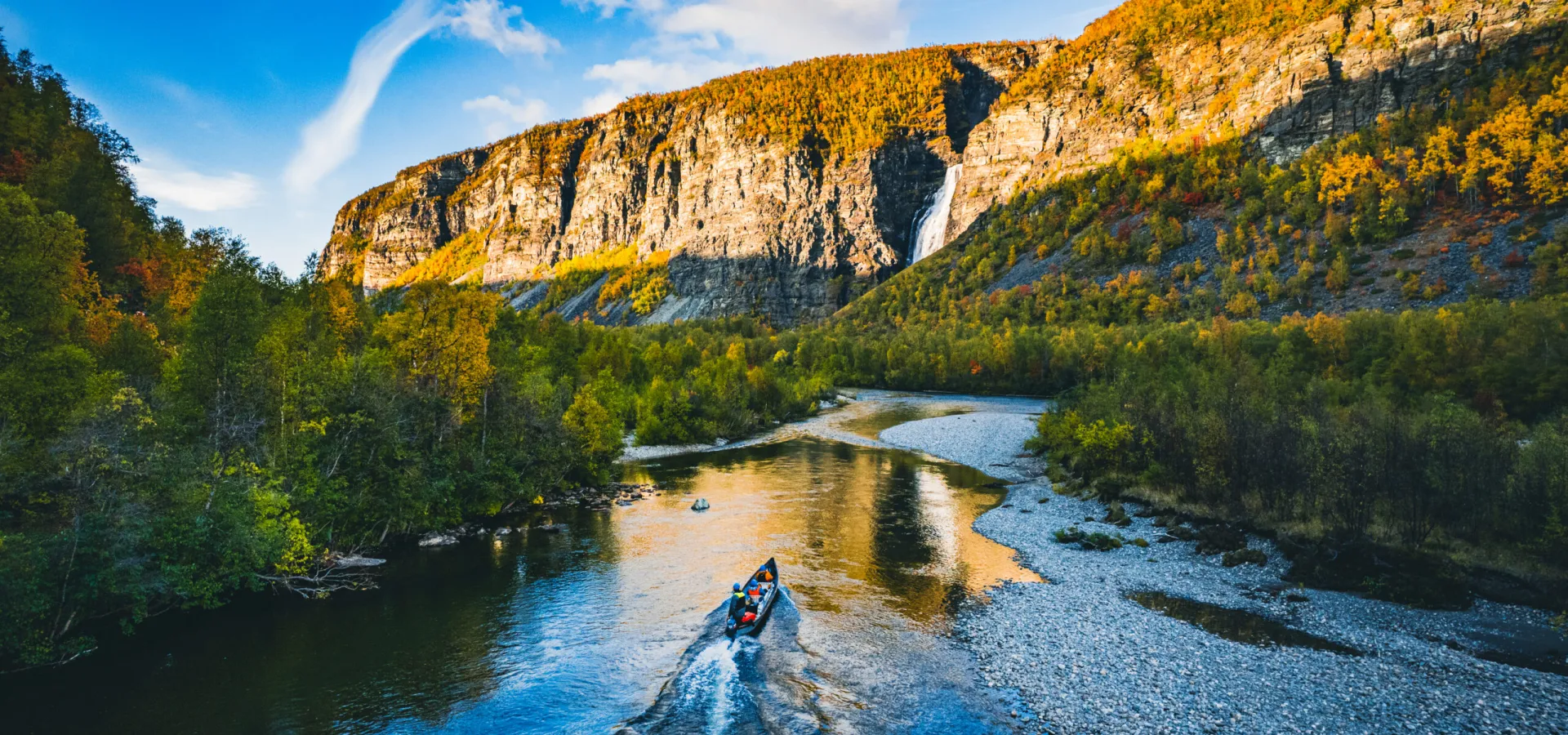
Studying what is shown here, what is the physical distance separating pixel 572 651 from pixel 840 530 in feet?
51.4

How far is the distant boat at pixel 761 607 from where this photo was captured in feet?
63.1

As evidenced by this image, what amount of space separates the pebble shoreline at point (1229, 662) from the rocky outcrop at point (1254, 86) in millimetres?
137292

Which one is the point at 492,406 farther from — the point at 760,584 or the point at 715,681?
the point at 715,681

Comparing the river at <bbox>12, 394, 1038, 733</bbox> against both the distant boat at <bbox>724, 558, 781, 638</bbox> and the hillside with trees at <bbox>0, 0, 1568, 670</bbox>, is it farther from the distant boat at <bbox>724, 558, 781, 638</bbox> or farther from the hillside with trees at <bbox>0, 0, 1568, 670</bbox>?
the hillside with trees at <bbox>0, 0, 1568, 670</bbox>

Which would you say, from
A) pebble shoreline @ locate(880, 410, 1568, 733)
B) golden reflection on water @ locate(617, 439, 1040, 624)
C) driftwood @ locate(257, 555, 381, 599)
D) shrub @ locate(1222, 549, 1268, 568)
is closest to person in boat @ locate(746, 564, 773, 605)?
golden reflection on water @ locate(617, 439, 1040, 624)

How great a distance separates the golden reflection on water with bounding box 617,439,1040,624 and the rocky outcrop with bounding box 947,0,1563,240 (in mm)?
128946

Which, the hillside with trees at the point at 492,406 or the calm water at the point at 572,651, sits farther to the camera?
the hillside with trees at the point at 492,406

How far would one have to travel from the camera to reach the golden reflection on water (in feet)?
78.7

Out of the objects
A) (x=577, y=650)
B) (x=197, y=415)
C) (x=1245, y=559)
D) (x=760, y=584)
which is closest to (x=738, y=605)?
(x=760, y=584)

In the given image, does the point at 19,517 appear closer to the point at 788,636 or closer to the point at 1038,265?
the point at 788,636

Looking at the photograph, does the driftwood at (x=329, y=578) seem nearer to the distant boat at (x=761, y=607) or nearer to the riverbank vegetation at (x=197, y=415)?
the riverbank vegetation at (x=197, y=415)

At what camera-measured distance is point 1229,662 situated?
17.0m

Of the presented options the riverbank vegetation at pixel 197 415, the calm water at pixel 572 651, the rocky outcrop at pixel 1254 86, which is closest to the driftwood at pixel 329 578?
the riverbank vegetation at pixel 197 415

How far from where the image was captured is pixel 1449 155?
92.6 meters
